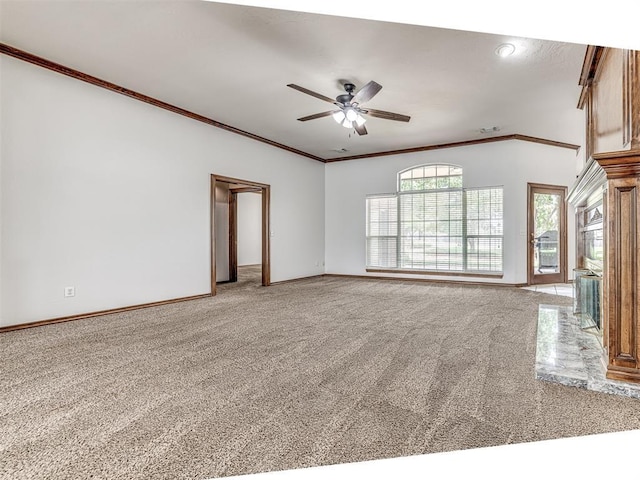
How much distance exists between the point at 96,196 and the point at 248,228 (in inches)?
297

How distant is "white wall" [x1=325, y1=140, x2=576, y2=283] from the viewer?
263 inches

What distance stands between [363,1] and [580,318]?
3.92 metres

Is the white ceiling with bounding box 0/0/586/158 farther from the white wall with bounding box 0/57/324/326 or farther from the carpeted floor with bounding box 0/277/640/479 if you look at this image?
the carpeted floor with bounding box 0/277/640/479

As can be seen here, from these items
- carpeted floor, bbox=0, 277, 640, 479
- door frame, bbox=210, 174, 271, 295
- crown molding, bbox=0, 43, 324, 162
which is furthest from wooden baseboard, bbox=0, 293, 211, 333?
crown molding, bbox=0, 43, 324, 162

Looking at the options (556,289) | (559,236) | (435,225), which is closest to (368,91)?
(435,225)

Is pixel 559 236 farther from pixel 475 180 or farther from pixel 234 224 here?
pixel 234 224

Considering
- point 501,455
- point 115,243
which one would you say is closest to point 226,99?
point 115,243

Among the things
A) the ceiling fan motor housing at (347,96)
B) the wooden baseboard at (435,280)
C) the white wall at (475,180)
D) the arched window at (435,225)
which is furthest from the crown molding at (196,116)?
the wooden baseboard at (435,280)

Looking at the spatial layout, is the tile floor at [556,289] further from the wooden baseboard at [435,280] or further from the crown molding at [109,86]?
the crown molding at [109,86]

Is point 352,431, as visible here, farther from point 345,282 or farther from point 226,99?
point 345,282

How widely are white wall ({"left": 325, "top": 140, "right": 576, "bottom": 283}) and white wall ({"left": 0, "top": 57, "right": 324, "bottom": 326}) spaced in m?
3.07

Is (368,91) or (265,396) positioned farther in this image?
(368,91)

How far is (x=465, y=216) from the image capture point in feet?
23.3

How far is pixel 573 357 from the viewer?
8.43 ft
